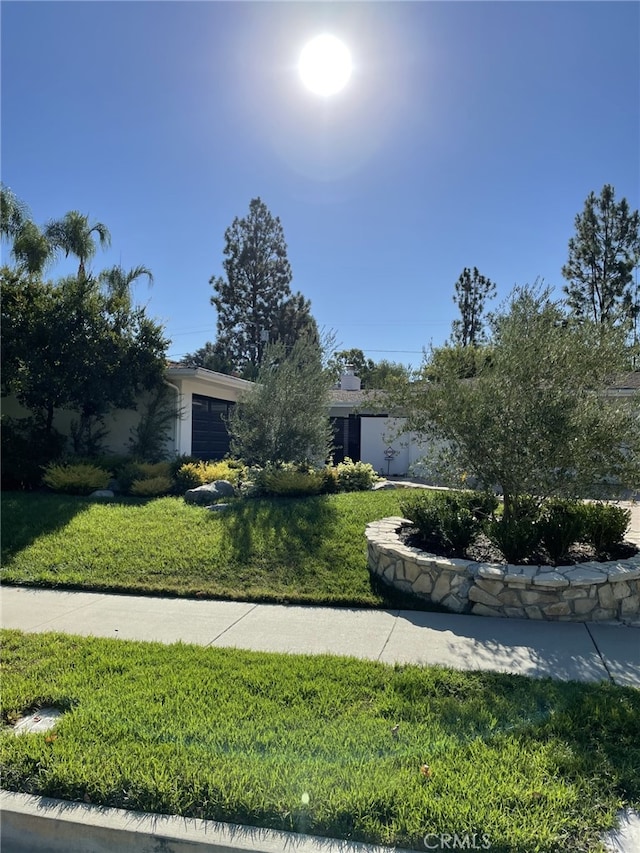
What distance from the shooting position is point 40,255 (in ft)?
52.6

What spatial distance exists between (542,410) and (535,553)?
63.6 inches

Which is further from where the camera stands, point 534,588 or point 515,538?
point 515,538

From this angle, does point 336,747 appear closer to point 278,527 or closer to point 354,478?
point 278,527

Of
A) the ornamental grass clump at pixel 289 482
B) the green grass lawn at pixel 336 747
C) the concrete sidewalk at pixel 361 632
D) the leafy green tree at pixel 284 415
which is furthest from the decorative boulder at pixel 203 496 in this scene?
the green grass lawn at pixel 336 747

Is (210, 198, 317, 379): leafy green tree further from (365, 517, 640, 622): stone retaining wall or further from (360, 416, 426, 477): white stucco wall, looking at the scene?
(365, 517, 640, 622): stone retaining wall

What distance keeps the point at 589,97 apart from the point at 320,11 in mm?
4237

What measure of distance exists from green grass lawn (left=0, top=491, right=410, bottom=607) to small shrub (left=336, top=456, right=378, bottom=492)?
183 centimetres

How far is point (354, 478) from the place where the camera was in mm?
11875

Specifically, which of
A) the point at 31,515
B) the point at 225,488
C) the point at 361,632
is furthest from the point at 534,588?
the point at 31,515

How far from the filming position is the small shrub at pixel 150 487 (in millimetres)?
11180

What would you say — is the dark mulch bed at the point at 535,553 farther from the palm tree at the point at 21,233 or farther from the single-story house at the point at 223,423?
the palm tree at the point at 21,233

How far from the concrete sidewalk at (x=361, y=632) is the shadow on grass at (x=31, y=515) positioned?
2246mm

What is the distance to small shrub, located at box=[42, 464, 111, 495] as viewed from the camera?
36.1 feet

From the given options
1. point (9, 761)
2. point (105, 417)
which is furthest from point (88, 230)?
point (9, 761)
